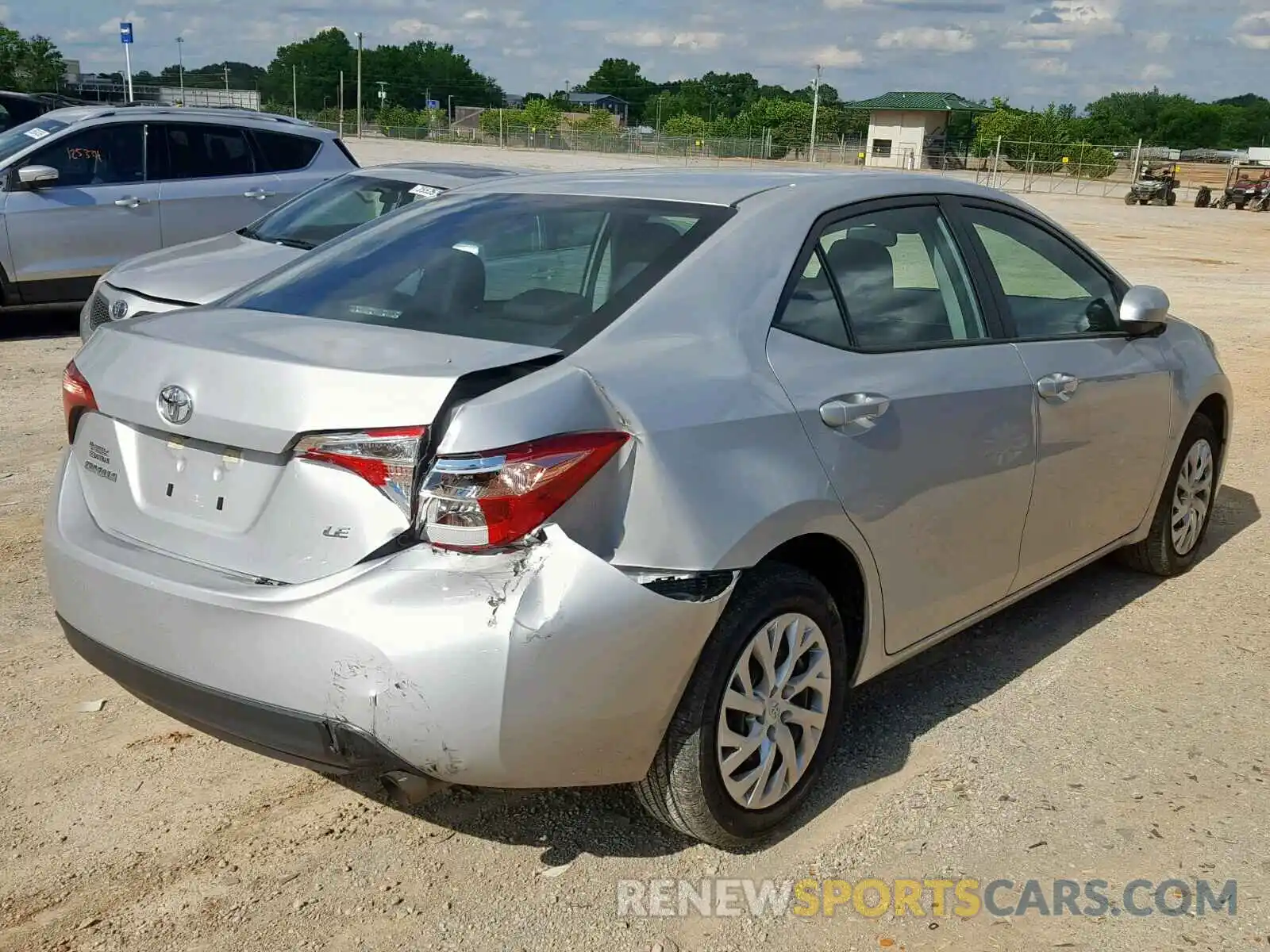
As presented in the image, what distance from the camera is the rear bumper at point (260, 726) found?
272cm

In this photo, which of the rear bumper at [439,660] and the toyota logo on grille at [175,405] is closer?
the rear bumper at [439,660]

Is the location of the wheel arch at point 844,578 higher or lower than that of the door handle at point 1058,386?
lower

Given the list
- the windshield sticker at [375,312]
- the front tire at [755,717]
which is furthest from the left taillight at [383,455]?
the front tire at [755,717]

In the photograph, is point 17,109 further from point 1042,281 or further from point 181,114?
point 1042,281

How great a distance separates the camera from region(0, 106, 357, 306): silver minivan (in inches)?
415

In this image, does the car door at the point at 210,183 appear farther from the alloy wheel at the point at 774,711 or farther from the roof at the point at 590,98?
the roof at the point at 590,98

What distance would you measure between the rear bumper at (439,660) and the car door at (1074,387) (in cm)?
175

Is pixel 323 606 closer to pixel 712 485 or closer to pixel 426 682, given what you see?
pixel 426 682

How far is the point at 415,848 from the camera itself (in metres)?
3.28

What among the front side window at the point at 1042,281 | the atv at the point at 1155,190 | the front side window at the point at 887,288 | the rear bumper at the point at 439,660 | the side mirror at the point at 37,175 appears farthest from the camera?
the atv at the point at 1155,190

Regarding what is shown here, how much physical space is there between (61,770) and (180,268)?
525 cm

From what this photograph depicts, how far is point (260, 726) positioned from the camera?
279 centimetres

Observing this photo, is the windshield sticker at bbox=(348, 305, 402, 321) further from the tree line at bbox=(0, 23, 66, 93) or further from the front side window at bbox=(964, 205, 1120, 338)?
the tree line at bbox=(0, 23, 66, 93)

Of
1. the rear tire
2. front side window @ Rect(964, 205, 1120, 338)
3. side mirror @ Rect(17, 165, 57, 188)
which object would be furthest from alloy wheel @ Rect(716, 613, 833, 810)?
side mirror @ Rect(17, 165, 57, 188)
